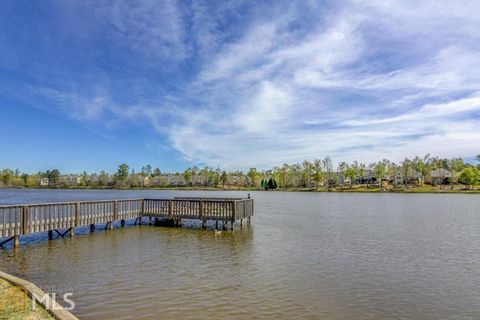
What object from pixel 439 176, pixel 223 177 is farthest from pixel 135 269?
pixel 223 177

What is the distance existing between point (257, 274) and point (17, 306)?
6862 millimetres

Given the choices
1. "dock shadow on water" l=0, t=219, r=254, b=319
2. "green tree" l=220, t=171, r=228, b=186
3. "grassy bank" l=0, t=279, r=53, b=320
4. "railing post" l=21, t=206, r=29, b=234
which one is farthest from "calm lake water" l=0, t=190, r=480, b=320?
"green tree" l=220, t=171, r=228, b=186

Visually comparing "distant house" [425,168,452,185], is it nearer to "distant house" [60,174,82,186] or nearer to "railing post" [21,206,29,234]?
"railing post" [21,206,29,234]

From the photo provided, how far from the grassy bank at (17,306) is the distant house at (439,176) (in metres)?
124

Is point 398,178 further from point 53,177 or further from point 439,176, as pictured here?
point 53,177

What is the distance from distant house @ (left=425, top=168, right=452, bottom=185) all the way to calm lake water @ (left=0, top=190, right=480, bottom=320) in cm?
10464

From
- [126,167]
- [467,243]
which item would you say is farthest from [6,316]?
[126,167]

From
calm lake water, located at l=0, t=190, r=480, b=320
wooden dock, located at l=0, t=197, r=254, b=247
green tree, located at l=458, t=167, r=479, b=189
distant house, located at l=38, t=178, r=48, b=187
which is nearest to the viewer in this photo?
calm lake water, located at l=0, t=190, r=480, b=320

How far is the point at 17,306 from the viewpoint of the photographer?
650cm

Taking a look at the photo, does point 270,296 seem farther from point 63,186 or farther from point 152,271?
point 63,186

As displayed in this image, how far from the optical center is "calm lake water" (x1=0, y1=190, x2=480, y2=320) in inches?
327

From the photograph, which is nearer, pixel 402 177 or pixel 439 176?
pixel 439 176

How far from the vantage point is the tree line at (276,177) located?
112400mm

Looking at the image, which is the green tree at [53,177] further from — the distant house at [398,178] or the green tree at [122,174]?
the distant house at [398,178]
